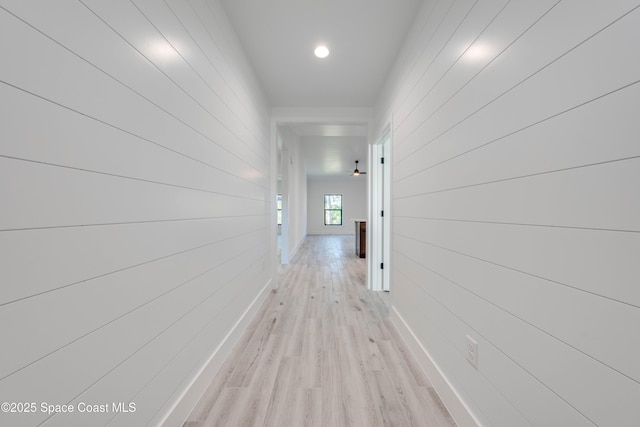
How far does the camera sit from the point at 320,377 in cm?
165

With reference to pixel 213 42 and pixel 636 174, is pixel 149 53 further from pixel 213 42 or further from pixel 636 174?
pixel 636 174

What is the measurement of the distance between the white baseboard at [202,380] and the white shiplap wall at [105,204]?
47 mm

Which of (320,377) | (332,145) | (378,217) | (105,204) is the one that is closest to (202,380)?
(320,377)

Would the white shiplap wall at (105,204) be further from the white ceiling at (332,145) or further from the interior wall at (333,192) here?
the interior wall at (333,192)

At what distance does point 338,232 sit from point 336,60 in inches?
394

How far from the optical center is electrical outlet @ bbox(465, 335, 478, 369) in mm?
1136

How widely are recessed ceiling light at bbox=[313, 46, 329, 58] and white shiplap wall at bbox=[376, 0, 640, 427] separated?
103 centimetres

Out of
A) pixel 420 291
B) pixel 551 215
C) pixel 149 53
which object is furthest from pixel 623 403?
pixel 149 53

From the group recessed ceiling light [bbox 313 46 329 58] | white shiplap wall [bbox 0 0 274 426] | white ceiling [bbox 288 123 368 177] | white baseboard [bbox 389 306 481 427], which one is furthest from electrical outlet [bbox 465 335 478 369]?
Result: white ceiling [bbox 288 123 368 177]

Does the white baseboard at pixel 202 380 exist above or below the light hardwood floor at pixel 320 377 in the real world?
above

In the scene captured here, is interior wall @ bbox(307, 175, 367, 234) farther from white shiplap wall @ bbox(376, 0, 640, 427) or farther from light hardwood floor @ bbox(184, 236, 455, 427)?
white shiplap wall @ bbox(376, 0, 640, 427)

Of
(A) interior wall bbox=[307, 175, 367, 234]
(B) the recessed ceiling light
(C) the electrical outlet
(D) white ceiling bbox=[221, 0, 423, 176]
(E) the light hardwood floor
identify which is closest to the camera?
(C) the electrical outlet

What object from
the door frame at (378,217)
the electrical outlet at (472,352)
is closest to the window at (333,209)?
the door frame at (378,217)

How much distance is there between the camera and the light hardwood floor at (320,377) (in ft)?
4.39
